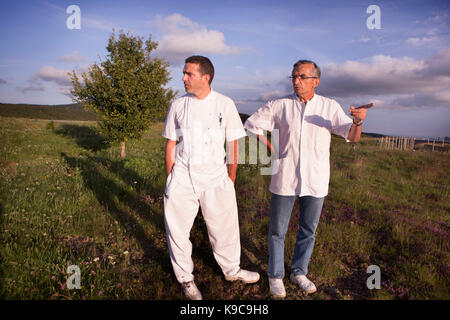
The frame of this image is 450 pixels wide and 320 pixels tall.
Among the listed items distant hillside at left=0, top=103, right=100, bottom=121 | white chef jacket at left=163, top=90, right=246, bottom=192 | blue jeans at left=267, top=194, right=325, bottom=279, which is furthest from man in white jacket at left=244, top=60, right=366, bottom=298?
distant hillside at left=0, top=103, right=100, bottom=121

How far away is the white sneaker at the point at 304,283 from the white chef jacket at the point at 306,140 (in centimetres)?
122

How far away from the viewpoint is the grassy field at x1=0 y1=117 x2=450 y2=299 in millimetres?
3258

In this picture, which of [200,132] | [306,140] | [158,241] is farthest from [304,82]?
[158,241]

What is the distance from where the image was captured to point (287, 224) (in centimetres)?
331

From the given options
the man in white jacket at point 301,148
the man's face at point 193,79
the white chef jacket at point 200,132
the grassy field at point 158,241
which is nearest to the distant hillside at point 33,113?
the grassy field at point 158,241

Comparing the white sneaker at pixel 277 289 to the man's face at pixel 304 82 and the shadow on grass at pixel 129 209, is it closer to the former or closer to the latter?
the shadow on grass at pixel 129 209

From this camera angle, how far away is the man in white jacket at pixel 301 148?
310 centimetres

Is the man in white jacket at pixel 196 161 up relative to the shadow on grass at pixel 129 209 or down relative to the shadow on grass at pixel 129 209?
up

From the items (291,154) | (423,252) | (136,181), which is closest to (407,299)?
(423,252)

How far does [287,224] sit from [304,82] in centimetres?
184

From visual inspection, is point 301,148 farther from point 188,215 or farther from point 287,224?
point 188,215

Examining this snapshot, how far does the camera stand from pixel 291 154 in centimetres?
322
